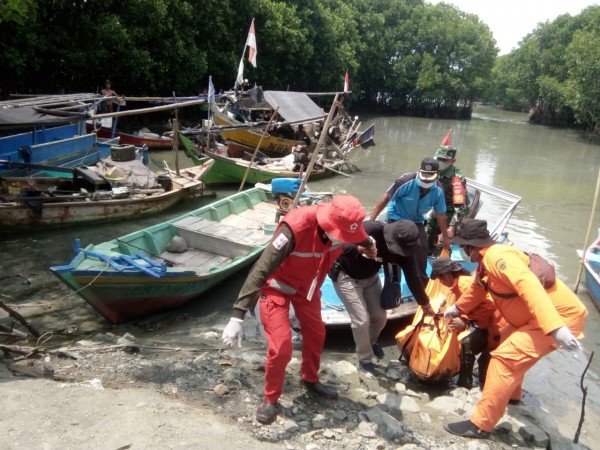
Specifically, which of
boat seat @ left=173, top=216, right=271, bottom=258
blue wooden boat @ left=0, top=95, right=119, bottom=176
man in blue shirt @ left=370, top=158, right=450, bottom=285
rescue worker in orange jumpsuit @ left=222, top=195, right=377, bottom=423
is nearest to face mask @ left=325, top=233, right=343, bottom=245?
rescue worker in orange jumpsuit @ left=222, top=195, right=377, bottom=423

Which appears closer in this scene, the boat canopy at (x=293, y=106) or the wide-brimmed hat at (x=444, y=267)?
the wide-brimmed hat at (x=444, y=267)

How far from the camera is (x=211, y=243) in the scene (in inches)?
289

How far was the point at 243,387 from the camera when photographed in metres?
4.05

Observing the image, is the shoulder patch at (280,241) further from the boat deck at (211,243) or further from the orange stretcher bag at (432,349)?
the boat deck at (211,243)

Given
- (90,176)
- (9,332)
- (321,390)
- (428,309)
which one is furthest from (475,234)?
(90,176)

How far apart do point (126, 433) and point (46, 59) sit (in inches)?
674

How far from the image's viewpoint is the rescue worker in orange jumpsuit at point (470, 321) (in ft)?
14.5

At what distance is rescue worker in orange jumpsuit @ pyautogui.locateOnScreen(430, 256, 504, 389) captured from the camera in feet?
14.5

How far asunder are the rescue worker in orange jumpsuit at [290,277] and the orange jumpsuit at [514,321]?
1016 mm

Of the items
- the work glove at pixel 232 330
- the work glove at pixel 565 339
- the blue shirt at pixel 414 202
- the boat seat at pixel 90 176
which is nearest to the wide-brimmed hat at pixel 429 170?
the blue shirt at pixel 414 202

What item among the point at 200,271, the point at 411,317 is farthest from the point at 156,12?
the point at 411,317

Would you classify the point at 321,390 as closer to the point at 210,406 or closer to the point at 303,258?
the point at 210,406

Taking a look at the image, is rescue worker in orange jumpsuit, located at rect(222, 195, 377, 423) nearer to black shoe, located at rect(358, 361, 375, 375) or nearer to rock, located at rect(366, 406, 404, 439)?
rock, located at rect(366, 406, 404, 439)

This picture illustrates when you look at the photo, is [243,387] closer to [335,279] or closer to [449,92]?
[335,279]
